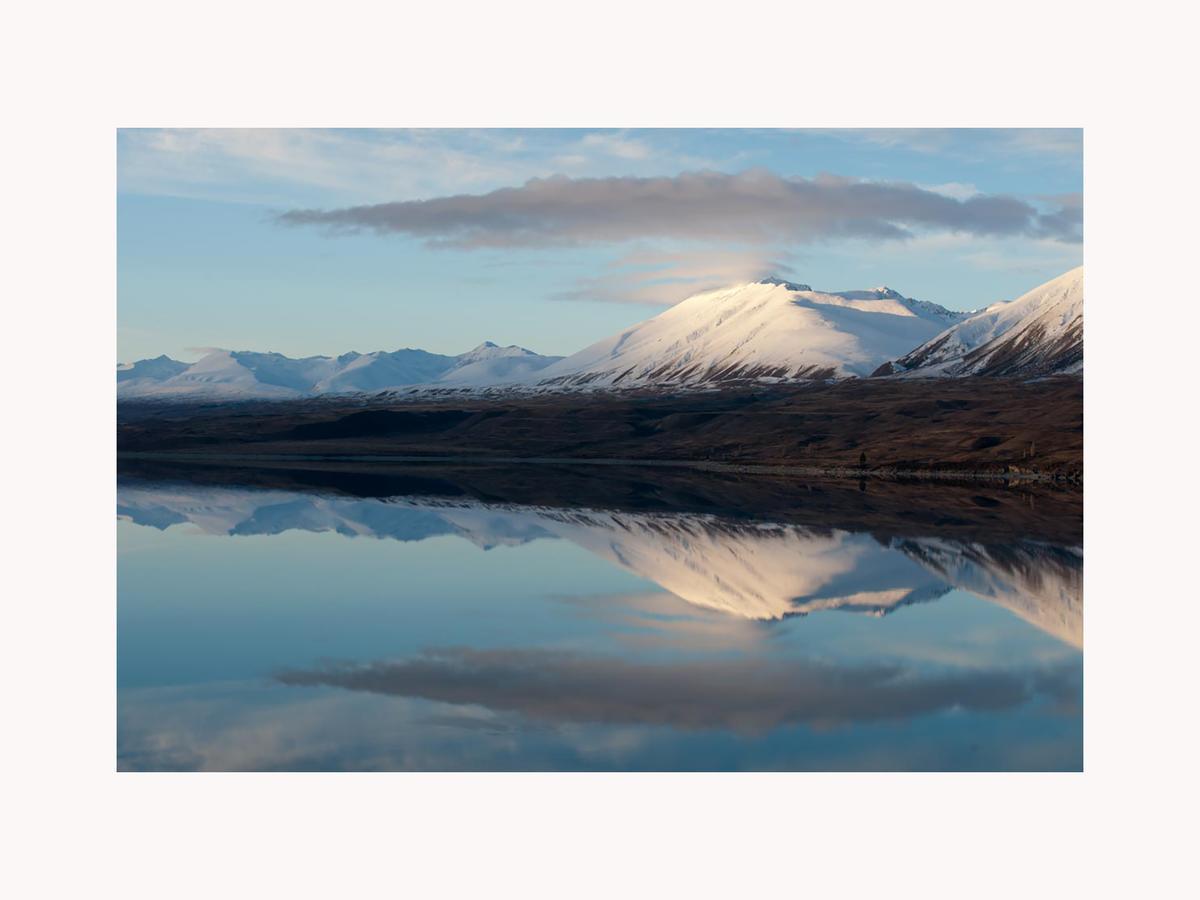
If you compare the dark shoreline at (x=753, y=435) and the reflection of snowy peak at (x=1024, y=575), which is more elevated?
the dark shoreline at (x=753, y=435)

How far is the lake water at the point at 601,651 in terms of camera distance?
18.3m

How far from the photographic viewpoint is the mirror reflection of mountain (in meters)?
32.0

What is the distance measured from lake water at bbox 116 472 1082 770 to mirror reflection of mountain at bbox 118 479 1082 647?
0.60 feet

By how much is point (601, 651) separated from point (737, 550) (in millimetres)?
17288

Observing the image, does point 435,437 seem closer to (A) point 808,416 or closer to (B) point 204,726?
(A) point 808,416

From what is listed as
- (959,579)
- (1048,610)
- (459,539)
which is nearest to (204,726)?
(1048,610)

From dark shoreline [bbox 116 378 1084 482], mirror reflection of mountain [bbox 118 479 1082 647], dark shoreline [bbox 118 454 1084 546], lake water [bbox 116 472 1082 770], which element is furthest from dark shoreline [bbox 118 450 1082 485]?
lake water [bbox 116 472 1082 770]

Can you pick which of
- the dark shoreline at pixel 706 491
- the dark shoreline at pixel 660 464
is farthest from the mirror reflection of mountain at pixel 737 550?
the dark shoreline at pixel 660 464

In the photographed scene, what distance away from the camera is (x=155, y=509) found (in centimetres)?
6000

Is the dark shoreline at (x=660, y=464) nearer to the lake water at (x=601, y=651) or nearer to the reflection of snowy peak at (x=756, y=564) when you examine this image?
the reflection of snowy peak at (x=756, y=564)

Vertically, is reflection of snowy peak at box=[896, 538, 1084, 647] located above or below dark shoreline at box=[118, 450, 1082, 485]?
below

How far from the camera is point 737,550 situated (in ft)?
136

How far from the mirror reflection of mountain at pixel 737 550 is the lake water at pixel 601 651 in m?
0.18

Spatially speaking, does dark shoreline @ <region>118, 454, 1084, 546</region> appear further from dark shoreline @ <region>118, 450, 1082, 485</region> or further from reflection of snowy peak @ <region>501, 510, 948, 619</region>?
reflection of snowy peak @ <region>501, 510, 948, 619</region>
